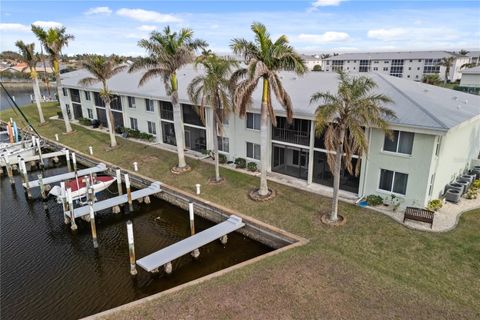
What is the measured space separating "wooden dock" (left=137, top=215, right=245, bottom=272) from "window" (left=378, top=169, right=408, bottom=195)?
31.3 ft

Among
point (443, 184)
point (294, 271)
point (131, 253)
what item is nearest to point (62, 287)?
point (131, 253)

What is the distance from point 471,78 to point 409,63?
3438cm

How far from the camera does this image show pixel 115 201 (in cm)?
2348

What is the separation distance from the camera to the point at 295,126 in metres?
A: 25.3

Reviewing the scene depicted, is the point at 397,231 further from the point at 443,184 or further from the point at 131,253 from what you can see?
the point at 131,253

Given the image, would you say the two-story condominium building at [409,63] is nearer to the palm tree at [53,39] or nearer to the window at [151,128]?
the window at [151,128]

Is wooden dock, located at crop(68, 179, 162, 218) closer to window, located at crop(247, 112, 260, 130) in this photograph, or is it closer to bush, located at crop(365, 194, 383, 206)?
window, located at crop(247, 112, 260, 130)

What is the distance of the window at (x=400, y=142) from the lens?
19344 millimetres

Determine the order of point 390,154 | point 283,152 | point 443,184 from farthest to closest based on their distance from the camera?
point 283,152
point 443,184
point 390,154

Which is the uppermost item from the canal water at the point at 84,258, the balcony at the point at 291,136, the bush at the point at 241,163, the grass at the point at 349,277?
the balcony at the point at 291,136

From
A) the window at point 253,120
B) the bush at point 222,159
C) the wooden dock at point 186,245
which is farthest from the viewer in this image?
the bush at point 222,159

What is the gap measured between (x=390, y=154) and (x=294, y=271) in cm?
1004

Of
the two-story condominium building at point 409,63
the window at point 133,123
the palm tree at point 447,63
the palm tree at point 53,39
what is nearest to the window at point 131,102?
the window at point 133,123

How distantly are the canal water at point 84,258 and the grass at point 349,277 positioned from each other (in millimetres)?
2775
